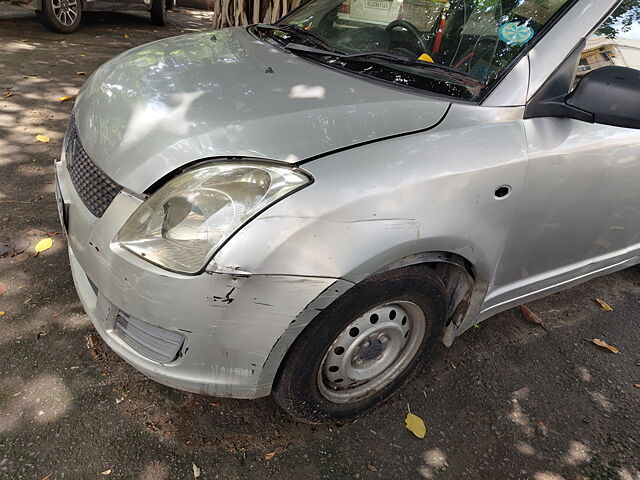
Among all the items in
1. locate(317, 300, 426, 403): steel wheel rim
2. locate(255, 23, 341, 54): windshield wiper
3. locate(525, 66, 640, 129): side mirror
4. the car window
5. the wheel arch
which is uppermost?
the car window

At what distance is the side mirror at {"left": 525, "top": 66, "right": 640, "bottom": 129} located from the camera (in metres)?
1.72

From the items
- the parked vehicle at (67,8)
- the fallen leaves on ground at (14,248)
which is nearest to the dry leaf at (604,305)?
the fallen leaves on ground at (14,248)

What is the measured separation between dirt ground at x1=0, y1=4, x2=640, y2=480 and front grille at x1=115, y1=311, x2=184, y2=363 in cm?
44

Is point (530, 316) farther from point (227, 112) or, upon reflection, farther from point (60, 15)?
point (60, 15)

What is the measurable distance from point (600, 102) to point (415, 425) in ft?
4.72

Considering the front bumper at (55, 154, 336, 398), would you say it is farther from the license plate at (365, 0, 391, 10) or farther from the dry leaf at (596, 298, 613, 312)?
the dry leaf at (596, 298, 613, 312)

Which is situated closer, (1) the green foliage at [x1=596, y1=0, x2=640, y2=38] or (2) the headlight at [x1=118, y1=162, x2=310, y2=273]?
(2) the headlight at [x1=118, y1=162, x2=310, y2=273]

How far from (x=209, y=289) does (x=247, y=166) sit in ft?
1.31

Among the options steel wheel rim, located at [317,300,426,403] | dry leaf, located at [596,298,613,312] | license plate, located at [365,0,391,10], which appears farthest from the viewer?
dry leaf, located at [596,298,613,312]

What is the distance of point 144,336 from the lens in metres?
1.62

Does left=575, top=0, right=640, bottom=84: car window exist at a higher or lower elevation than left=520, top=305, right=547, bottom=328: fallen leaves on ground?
higher

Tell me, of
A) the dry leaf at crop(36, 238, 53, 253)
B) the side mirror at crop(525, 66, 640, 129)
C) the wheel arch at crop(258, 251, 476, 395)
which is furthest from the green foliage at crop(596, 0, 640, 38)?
the dry leaf at crop(36, 238, 53, 253)

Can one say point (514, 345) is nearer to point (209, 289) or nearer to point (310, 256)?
point (310, 256)

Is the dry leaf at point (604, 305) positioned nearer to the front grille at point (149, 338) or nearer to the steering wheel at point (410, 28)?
the steering wheel at point (410, 28)
